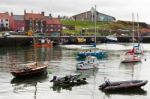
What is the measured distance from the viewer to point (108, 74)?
62.1m

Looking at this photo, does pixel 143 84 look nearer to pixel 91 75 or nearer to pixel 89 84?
pixel 89 84

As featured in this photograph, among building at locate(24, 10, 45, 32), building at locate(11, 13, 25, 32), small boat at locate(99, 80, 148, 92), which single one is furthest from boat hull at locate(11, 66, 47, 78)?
building at locate(11, 13, 25, 32)

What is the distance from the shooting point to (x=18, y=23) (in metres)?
164

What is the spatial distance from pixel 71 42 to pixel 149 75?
278 ft

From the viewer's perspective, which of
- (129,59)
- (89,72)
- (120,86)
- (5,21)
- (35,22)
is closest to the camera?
(120,86)

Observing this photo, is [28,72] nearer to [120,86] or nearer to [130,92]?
[120,86]

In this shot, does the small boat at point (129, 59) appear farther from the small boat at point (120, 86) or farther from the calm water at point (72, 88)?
the small boat at point (120, 86)

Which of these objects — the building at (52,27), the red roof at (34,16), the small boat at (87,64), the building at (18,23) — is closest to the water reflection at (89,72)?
the small boat at (87,64)

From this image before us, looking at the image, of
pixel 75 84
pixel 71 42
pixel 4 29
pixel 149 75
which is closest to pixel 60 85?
pixel 75 84

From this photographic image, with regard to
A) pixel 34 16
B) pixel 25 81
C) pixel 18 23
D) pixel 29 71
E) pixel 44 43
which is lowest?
pixel 25 81

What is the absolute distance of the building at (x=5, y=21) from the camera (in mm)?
160250

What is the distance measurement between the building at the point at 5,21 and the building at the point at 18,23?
7.13 ft

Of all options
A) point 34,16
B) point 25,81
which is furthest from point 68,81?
point 34,16

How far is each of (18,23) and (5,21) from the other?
5.37 meters
